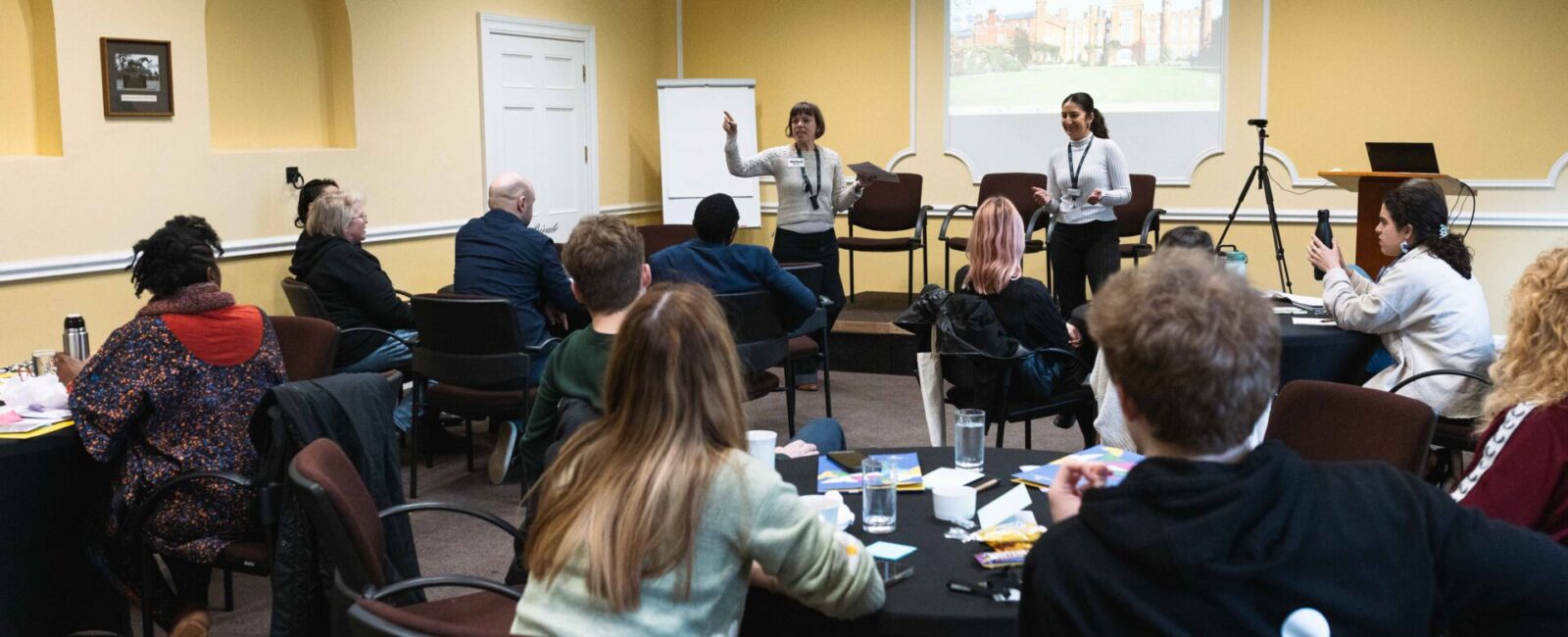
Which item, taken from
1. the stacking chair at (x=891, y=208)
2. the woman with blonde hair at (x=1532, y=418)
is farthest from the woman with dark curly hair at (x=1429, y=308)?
the stacking chair at (x=891, y=208)

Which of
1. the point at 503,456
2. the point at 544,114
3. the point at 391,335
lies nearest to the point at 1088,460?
the point at 503,456

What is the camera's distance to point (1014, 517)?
2410mm

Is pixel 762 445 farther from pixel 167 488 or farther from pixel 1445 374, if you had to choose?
pixel 1445 374

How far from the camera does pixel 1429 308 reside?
4.00 meters

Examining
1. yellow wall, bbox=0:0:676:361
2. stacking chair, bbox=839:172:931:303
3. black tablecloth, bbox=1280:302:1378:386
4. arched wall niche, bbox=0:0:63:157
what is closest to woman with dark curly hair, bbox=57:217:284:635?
yellow wall, bbox=0:0:676:361

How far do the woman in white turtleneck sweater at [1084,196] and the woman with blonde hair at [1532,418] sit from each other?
4189 millimetres

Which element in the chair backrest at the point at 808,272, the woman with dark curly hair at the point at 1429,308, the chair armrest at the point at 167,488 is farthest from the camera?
the chair backrest at the point at 808,272

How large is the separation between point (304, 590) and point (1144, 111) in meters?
6.68

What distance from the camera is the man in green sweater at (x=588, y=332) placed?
9.47 ft

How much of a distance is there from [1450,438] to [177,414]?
359cm

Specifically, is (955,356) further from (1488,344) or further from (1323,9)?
(1323,9)

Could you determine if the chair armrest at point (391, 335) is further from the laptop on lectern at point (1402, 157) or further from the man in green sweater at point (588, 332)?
the laptop on lectern at point (1402, 157)

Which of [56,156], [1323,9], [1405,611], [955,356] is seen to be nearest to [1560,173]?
[1323,9]

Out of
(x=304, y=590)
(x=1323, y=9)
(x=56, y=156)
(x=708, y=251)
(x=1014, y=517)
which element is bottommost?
(x=304, y=590)
